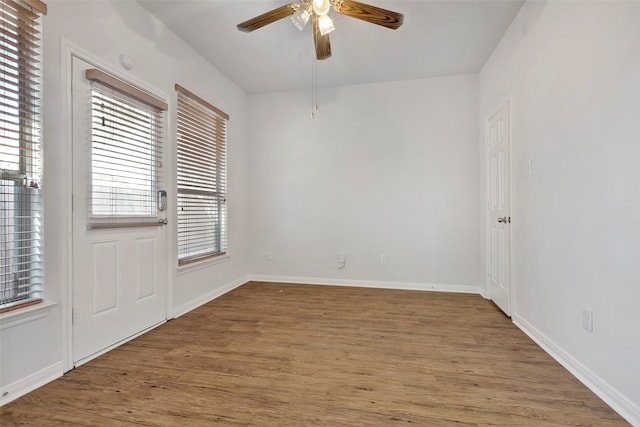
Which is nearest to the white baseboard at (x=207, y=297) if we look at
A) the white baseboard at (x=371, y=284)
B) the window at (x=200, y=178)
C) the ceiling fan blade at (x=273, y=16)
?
the white baseboard at (x=371, y=284)

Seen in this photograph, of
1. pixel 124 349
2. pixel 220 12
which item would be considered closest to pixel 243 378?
pixel 124 349

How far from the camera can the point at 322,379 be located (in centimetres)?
177

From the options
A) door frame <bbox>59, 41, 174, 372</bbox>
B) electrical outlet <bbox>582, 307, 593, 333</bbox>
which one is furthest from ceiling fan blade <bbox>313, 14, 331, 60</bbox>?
electrical outlet <bbox>582, 307, 593, 333</bbox>

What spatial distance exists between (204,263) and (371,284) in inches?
85.8

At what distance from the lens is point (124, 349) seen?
7.10 feet

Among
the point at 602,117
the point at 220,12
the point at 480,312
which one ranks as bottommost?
the point at 480,312

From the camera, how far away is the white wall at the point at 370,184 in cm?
373

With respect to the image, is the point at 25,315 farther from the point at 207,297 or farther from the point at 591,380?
the point at 591,380

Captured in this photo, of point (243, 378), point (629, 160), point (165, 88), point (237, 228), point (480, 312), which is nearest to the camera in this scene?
point (629, 160)

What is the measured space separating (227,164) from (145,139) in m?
1.36

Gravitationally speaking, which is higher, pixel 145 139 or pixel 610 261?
pixel 145 139

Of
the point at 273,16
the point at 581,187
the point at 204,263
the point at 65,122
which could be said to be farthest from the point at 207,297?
the point at 581,187

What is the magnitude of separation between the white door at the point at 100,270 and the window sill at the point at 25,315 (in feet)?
0.59

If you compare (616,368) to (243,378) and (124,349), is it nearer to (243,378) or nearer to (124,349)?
(243,378)
